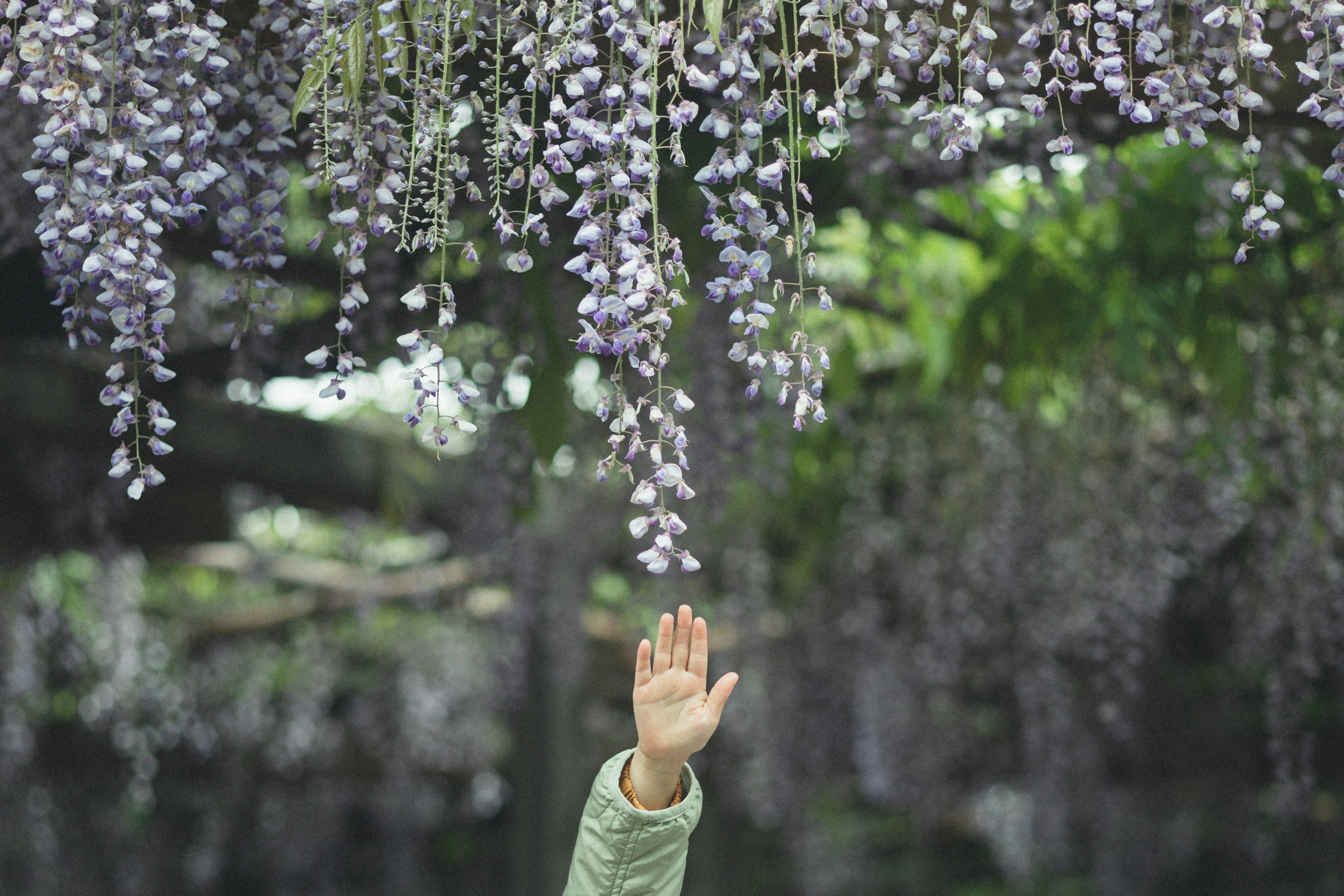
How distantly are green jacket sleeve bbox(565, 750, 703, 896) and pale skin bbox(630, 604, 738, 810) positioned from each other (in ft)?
0.08

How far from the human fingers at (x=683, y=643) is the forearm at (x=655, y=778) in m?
0.10

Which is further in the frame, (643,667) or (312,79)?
(643,667)

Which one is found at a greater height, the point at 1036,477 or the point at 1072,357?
the point at 1072,357

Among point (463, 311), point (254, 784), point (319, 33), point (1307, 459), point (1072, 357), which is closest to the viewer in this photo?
point (319, 33)

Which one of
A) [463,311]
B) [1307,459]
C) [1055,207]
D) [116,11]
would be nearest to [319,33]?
[116,11]

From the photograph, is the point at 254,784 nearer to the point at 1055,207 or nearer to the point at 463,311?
the point at 463,311

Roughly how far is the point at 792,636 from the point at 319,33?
4132 mm

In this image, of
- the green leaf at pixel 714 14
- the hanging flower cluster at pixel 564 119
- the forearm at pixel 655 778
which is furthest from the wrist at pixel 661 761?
the green leaf at pixel 714 14

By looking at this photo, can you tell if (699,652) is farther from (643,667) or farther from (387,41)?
(387,41)

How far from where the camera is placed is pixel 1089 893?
6.60 m

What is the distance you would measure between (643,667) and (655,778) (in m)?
0.12

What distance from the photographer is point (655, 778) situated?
4.40 feet

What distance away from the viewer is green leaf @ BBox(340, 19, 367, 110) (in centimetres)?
118

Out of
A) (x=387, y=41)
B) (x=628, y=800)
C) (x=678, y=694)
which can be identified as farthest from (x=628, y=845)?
(x=387, y=41)
